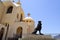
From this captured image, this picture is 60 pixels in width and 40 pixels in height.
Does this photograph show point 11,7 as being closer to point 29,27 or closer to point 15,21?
point 15,21

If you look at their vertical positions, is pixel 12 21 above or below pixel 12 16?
below

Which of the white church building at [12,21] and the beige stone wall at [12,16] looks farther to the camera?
the beige stone wall at [12,16]

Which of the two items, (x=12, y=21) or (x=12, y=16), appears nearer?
(x=12, y=21)

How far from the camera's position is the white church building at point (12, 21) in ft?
80.8

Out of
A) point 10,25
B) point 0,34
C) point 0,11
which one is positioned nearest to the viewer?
point 0,34

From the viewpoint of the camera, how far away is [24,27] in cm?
2481

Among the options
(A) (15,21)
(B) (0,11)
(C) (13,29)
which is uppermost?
(B) (0,11)

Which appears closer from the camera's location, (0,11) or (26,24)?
(26,24)

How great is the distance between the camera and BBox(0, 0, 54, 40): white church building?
2462 centimetres

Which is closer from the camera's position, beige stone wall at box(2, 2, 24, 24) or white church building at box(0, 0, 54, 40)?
white church building at box(0, 0, 54, 40)

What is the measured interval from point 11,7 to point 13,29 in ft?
21.8

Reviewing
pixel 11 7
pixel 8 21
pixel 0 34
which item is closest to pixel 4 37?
pixel 0 34

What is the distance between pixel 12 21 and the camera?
86.2 feet

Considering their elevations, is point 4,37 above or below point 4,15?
below
